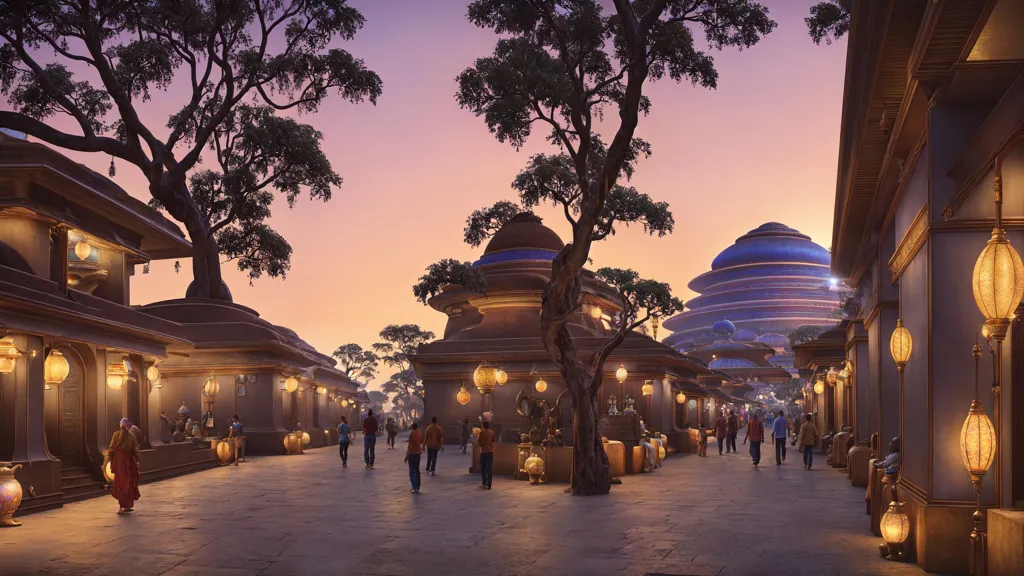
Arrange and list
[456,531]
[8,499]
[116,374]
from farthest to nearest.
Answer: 1. [116,374]
2. [8,499]
3. [456,531]

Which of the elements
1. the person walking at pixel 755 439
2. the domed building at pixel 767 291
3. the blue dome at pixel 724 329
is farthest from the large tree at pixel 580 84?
the domed building at pixel 767 291

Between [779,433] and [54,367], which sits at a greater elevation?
[54,367]

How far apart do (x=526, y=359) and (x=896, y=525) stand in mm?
27315

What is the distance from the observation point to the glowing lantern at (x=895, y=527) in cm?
1109

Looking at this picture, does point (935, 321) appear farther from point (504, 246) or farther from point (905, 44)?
point (504, 246)

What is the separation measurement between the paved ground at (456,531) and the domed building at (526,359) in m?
12.1

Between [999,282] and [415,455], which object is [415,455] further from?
[999,282]

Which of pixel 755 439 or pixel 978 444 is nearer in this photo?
pixel 978 444

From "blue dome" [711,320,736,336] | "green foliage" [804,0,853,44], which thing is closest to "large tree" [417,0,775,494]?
"green foliage" [804,0,853,44]

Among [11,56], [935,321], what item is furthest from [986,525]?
[11,56]

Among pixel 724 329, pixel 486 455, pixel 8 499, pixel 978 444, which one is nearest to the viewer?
pixel 978 444

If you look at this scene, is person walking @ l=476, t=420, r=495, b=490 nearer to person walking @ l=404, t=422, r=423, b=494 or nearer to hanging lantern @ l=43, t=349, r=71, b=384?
person walking @ l=404, t=422, r=423, b=494

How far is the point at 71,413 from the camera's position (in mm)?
22109

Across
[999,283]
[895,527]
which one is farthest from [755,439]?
[999,283]
